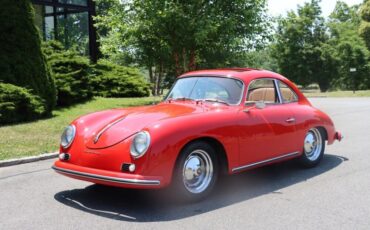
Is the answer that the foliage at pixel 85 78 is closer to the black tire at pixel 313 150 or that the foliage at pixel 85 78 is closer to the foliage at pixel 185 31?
the foliage at pixel 185 31

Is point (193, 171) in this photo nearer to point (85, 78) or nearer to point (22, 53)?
point (22, 53)

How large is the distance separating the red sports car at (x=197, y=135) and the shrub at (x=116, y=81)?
13.5 meters

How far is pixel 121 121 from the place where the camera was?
18.0 feet

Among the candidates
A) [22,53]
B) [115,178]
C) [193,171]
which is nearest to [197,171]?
[193,171]

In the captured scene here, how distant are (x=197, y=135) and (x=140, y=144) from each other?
0.66 metres

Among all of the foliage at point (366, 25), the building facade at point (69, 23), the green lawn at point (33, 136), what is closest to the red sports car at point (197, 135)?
the green lawn at point (33, 136)

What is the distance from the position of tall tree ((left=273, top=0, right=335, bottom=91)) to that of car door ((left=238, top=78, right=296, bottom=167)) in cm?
4634

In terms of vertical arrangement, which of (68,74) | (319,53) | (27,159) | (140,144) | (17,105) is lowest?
(27,159)

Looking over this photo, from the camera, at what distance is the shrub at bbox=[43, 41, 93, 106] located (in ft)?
49.4

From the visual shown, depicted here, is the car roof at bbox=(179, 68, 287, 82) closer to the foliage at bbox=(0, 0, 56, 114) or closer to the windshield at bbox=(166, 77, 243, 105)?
the windshield at bbox=(166, 77, 243, 105)

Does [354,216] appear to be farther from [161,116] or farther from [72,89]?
[72,89]

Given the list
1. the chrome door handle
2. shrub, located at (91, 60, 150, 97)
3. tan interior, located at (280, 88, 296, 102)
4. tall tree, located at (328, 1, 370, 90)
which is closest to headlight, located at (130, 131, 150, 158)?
the chrome door handle

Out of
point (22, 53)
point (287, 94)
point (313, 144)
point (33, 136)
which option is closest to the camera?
point (287, 94)

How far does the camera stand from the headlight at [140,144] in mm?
4871
